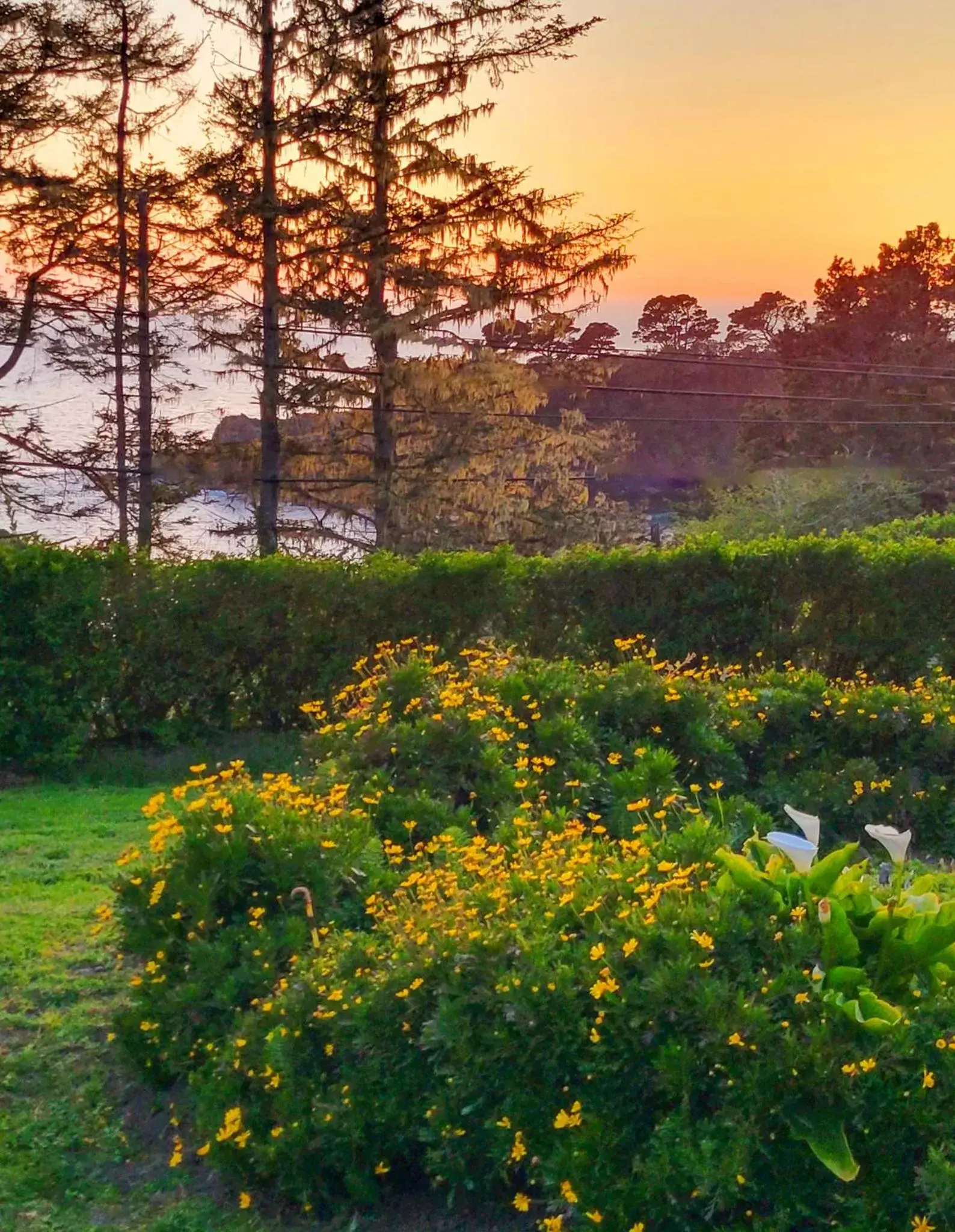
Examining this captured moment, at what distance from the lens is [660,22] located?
1161cm

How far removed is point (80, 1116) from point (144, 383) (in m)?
18.6

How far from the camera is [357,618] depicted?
8.62 meters

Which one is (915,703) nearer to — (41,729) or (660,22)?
(41,729)

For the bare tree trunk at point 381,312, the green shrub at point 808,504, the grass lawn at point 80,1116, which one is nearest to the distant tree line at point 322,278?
the bare tree trunk at point 381,312

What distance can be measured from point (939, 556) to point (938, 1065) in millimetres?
7246

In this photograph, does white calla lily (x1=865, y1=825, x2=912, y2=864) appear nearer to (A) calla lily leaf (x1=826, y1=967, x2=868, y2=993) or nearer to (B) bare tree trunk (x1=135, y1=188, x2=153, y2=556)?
(A) calla lily leaf (x1=826, y1=967, x2=868, y2=993)

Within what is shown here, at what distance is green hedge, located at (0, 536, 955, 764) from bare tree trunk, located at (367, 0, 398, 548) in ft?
36.5

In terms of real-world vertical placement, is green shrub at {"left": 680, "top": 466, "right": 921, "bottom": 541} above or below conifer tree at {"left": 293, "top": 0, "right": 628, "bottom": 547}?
below

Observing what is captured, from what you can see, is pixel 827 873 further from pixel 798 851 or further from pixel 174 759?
pixel 174 759

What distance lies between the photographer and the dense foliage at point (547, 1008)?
2.48 metres

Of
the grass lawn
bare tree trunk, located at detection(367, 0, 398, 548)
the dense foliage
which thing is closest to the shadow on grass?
the grass lawn

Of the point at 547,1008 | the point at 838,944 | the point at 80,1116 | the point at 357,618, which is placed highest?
the point at 357,618

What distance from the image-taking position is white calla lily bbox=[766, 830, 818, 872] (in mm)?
3152

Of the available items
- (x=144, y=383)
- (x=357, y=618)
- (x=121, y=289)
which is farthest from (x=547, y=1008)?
(x=121, y=289)
